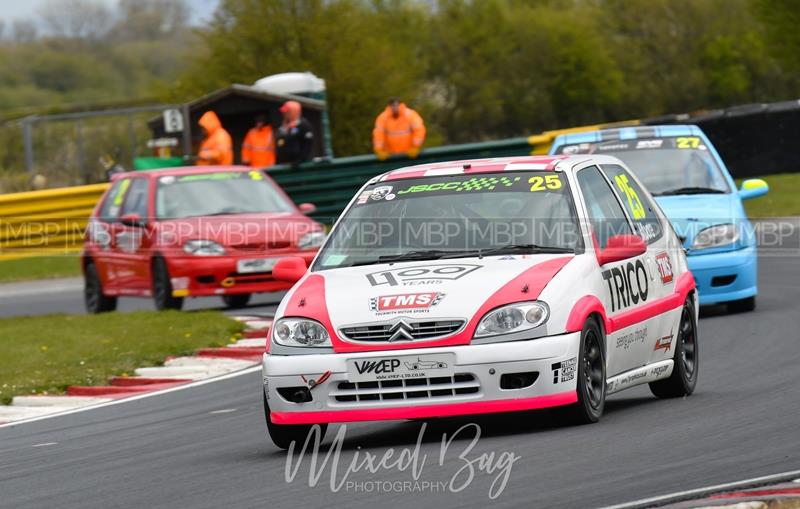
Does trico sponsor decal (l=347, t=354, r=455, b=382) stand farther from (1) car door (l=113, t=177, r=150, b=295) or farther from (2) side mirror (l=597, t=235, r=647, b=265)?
(1) car door (l=113, t=177, r=150, b=295)

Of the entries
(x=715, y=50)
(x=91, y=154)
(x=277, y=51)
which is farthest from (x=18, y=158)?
(x=715, y=50)

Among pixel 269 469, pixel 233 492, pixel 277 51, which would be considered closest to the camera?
pixel 233 492

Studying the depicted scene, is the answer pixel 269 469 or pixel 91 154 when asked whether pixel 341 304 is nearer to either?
pixel 269 469

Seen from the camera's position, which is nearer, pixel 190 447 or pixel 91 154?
pixel 190 447

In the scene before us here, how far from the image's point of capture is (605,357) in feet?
27.0

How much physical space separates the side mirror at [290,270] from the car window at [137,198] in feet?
31.0

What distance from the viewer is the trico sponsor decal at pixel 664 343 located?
9102 mm

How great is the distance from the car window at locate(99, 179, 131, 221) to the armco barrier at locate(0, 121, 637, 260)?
5381 millimetres

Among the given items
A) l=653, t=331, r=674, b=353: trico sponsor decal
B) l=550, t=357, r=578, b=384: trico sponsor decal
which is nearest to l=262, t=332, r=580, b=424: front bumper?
l=550, t=357, r=578, b=384: trico sponsor decal

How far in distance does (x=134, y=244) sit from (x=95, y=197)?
7241 mm

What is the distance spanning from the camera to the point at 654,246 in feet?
31.0

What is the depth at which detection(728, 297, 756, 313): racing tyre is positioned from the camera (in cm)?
1445

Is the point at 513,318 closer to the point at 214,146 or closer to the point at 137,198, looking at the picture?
the point at 137,198

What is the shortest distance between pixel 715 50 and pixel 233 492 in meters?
74.8
